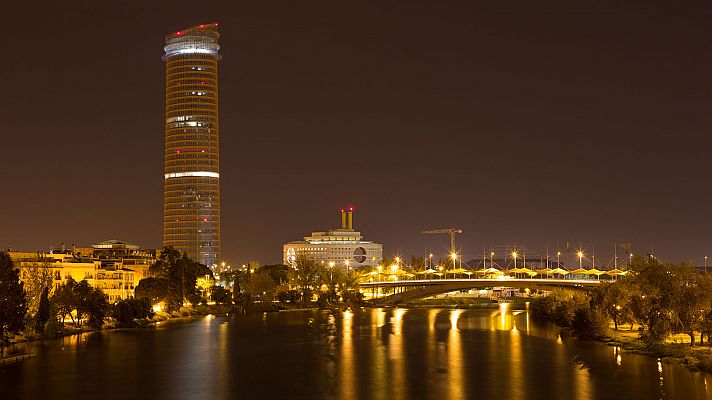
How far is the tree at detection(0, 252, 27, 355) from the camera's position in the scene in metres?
81.4

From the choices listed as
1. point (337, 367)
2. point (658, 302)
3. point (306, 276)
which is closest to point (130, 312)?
point (337, 367)

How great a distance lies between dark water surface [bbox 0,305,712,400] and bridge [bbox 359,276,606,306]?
→ 891 inches

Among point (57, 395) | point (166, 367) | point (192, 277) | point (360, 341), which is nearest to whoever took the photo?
point (57, 395)

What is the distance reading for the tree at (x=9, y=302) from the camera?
81.4m

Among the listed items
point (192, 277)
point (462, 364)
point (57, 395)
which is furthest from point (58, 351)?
point (192, 277)

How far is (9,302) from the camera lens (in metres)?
81.8

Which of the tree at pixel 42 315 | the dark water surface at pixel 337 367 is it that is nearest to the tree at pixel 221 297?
the dark water surface at pixel 337 367

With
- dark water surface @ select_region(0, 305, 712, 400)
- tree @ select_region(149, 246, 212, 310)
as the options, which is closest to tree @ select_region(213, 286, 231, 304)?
tree @ select_region(149, 246, 212, 310)

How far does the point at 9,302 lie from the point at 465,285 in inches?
3765

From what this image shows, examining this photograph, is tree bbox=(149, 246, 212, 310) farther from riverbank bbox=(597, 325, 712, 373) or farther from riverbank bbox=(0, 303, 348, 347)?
riverbank bbox=(597, 325, 712, 373)

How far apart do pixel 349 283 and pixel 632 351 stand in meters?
113

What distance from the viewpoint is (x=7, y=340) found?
85062 mm

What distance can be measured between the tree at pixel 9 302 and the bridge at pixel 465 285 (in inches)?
3233

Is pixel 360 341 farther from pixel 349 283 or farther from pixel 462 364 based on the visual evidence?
pixel 349 283
